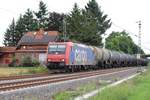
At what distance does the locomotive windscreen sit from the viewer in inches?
1731

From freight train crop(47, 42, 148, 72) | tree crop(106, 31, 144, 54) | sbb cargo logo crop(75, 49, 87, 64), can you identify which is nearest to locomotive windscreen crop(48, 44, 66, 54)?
freight train crop(47, 42, 148, 72)

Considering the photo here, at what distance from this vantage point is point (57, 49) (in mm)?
44344

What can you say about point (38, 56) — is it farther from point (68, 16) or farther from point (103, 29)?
point (103, 29)

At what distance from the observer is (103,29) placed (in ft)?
427

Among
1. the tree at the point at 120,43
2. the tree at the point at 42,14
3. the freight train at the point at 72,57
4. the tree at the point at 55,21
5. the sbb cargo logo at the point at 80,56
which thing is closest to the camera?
the freight train at the point at 72,57

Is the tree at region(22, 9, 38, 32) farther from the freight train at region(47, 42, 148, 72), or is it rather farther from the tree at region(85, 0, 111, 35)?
the freight train at region(47, 42, 148, 72)


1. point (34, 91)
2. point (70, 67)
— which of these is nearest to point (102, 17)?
point (70, 67)

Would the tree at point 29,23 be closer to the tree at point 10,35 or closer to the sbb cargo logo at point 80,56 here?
the tree at point 10,35

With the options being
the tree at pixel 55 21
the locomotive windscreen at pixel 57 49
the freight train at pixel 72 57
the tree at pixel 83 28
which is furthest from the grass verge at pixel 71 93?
the tree at pixel 55 21

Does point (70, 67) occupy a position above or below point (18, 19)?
below

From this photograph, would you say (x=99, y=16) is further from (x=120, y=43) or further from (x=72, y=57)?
(x=72, y=57)

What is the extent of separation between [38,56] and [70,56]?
43046 millimetres

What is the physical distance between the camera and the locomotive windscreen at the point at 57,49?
44.0 metres

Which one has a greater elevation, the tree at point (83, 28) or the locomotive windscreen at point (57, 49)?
the tree at point (83, 28)
